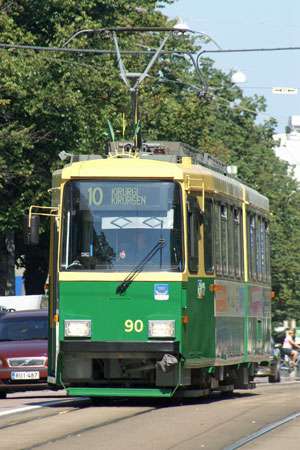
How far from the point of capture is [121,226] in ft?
50.1

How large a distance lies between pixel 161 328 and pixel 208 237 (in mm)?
1762

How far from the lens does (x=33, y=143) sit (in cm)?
3712

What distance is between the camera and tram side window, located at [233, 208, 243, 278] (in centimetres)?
1808

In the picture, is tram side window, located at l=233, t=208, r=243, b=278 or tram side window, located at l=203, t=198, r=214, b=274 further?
tram side window, located at l=233, t=208, r=243, b=278

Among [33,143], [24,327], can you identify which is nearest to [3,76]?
[33,143]

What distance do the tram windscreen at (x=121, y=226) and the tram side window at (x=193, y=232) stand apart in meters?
0.19

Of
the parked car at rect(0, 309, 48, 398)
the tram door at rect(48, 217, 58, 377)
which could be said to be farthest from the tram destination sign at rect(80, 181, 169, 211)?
the parked car at rect(0, 309, 48, 398)

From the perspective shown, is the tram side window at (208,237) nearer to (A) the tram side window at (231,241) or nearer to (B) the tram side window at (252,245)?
(A) the tram side window at (231,241)

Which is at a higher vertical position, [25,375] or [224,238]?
[224,238]

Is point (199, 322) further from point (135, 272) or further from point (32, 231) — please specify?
point (32, 231)

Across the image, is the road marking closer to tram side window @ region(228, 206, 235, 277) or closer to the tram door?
the tram door

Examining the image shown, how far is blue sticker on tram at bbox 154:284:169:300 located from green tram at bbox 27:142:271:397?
1 centimetres

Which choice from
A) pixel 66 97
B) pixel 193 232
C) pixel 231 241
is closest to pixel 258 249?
pixel 231 241

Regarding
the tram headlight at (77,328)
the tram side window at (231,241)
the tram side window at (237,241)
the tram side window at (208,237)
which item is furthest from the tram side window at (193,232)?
the tram side window at (237,241)
